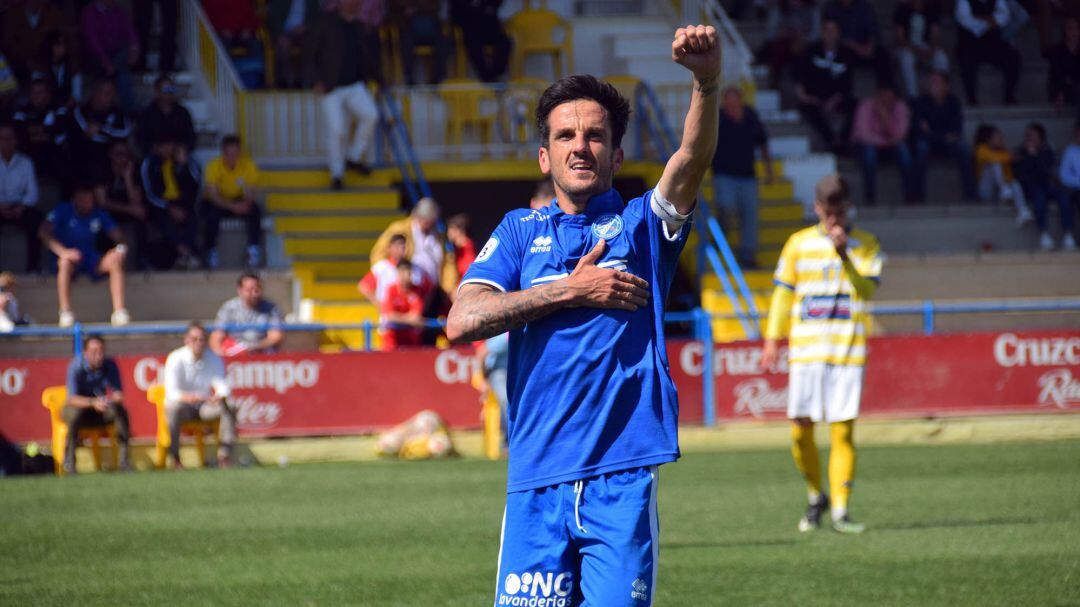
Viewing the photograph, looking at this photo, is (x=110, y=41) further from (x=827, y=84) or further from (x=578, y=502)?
(x=578, y=502)

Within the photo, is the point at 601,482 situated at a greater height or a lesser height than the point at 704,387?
greater

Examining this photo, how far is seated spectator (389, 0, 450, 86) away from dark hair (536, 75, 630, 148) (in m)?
20.1

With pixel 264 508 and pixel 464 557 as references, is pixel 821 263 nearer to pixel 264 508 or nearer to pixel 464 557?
pixel 464 557

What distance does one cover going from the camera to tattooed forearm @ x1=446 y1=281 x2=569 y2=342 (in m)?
4.84

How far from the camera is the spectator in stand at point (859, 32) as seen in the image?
25.6m

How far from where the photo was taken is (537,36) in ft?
85.3

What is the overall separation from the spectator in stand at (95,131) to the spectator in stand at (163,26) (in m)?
1.77

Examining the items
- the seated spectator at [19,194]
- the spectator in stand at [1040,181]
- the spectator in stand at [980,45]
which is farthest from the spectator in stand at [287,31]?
the spectator in stand at [1040,181]

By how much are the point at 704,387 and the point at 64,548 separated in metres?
8.96

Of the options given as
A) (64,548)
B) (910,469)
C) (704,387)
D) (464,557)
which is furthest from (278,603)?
(704,387)

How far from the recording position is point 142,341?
59.3ft

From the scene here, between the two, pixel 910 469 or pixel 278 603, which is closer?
pixel 278 603

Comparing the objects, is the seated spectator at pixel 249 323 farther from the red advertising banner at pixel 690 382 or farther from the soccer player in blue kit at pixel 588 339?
the soccer player in blue kit at pixel 588 339

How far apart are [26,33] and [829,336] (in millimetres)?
14703
